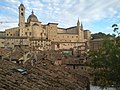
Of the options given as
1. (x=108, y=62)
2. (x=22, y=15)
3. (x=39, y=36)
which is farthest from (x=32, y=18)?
(x=108, y=62)

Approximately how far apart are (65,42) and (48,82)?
8770 centimetres

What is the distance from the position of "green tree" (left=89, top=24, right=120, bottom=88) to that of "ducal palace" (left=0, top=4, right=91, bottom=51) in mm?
69248

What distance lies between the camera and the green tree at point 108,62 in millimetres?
17180

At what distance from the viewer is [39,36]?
104m

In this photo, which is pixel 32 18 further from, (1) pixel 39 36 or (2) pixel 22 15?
(1) pixel 39 36

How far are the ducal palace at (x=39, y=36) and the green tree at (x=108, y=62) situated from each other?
6925 cm

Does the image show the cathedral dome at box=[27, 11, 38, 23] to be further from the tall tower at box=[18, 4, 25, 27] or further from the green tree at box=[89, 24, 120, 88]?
the green tree at box=[89, 24, 120, 88]

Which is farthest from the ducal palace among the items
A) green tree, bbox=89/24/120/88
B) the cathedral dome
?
green tree, bbox=89/24/120/88

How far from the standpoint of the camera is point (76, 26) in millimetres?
120938

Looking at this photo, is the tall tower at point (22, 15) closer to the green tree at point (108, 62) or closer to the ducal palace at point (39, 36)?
the ducal palace at point (39, 36)

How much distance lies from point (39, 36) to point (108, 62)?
87259mm

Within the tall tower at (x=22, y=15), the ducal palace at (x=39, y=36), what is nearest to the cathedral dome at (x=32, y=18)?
the ducal palace at (x=39, y=36)

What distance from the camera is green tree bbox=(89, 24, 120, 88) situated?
17.2 meters

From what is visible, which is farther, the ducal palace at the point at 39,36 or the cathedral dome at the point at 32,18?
the cathedral dome at the point at 32,18
